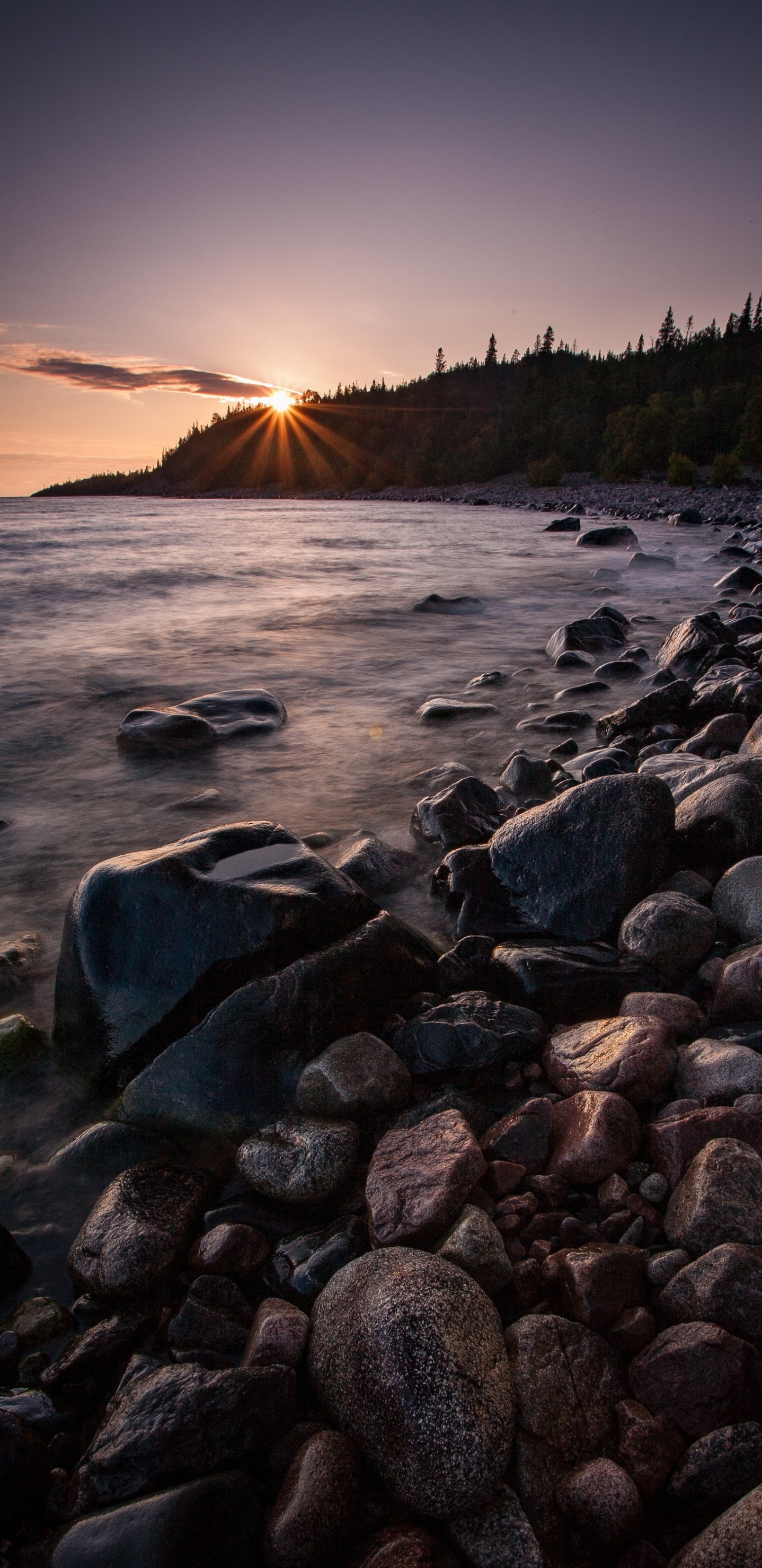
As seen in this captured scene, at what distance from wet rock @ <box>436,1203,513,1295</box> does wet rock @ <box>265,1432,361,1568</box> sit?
398 mm

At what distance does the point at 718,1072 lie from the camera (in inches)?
82.8

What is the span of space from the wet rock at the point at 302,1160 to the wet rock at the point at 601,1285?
2.13ft

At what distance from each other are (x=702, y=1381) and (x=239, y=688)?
7016 mm

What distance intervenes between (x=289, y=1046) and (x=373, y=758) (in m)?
3.38

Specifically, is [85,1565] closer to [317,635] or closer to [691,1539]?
[691,1539]

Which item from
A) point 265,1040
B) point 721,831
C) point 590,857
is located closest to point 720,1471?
point 265,1040

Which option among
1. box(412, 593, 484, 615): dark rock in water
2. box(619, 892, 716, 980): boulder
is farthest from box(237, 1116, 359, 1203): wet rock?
box(412, 593, 484, 615): dark rock in water

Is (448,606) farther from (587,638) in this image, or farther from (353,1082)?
(353,1082)

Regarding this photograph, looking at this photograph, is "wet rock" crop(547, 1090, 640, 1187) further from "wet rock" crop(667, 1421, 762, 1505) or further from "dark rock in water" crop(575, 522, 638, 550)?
"dark rock in water" crop(575, 522, 638, 550)

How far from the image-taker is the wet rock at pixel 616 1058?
2.15m

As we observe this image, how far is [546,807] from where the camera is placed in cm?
347

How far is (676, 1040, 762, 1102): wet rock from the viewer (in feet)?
6.75

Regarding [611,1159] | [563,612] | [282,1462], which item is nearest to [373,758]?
[611,1159]

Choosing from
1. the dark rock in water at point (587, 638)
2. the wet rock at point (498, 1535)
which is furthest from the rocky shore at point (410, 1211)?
the dark rock in water at point (587, 638)
